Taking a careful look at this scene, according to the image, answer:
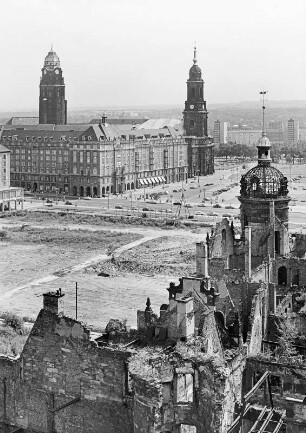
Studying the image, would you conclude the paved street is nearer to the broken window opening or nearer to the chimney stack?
the chimney stack

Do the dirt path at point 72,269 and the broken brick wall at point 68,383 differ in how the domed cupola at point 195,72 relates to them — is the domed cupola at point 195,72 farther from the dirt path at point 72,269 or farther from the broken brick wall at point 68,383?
the broken brick wall at point 68,383

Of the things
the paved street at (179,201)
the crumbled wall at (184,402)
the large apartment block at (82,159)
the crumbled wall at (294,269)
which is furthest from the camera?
the large apartment block at (82,159)

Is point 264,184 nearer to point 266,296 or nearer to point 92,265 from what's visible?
point 266,296

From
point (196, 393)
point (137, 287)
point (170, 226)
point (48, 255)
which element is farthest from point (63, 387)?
point (170, 226)

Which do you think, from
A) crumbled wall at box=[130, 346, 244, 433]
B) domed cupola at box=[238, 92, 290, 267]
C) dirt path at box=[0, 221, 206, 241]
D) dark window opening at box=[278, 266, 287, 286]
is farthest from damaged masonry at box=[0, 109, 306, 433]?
dirt path at box=[0, 221, 206, 241]

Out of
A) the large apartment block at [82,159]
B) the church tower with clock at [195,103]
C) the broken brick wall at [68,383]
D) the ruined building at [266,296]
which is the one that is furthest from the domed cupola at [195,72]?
the broken brick wall at [68,383]

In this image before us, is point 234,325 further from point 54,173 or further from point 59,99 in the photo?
point 59,99
